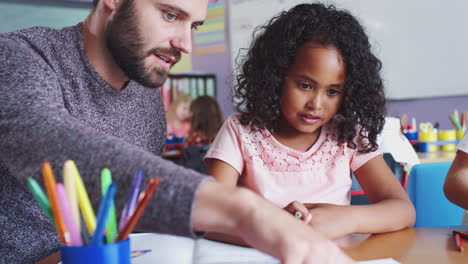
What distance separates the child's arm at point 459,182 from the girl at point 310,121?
0.37 feet

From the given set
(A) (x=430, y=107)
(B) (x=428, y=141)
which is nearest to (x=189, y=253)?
(B) (x=428, y=141)

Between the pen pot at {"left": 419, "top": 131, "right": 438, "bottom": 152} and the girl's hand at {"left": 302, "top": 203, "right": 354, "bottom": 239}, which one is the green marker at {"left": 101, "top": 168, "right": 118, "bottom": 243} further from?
the pen pot at {"left": 419, "top": 131, "right": 438, "bottom": 152}

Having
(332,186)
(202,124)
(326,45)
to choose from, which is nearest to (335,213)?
(332,186)

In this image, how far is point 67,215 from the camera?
0.43 m

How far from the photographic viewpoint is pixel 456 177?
111 centimetres

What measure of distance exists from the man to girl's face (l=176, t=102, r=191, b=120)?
290 cm

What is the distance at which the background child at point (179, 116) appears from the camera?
425 cm

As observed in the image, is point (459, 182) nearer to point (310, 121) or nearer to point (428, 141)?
point (310, 121)

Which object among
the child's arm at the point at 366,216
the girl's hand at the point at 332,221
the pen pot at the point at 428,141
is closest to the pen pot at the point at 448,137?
the pen pot at the point at 428,141

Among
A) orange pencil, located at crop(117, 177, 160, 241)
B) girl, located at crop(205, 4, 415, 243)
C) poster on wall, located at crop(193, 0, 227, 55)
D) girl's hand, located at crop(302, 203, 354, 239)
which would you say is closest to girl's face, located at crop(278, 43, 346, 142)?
girl, located at crop(205, 4, 415, 243)

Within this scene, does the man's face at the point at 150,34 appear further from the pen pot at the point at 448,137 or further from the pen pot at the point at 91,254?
the pen pot at the point at 448,137

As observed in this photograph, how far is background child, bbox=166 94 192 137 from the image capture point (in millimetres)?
4254

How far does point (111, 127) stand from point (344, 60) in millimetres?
596

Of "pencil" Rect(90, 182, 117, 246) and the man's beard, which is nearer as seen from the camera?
"pencil" Rect(90, 182, 117, 246)
